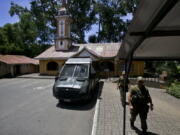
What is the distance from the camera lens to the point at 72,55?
2220 cm

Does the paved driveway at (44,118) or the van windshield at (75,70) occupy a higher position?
the van windshield at (75,70)

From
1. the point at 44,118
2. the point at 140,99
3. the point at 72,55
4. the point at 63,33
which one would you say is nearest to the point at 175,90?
the point at 140,99

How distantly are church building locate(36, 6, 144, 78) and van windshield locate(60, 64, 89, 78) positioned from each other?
1106 centimetres

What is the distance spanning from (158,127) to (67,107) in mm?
4428

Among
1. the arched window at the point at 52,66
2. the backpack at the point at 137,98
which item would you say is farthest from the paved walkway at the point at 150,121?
the arched window at the point at 52,66

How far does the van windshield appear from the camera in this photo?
929 cm

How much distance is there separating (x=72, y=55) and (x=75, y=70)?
42.3 ft

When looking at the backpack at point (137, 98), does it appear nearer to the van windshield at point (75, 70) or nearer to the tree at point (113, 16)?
the van windshield at point (75, 70)

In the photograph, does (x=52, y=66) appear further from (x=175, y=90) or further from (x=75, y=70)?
(x=175, y=90)

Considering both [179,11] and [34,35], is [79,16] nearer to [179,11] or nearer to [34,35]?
[34,35]

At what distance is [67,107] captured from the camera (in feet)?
26.0

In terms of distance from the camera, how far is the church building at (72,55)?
72.0 feet

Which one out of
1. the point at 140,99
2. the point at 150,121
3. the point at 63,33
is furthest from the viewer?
the point at 63,33

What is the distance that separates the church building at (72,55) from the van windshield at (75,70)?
1106 cm
